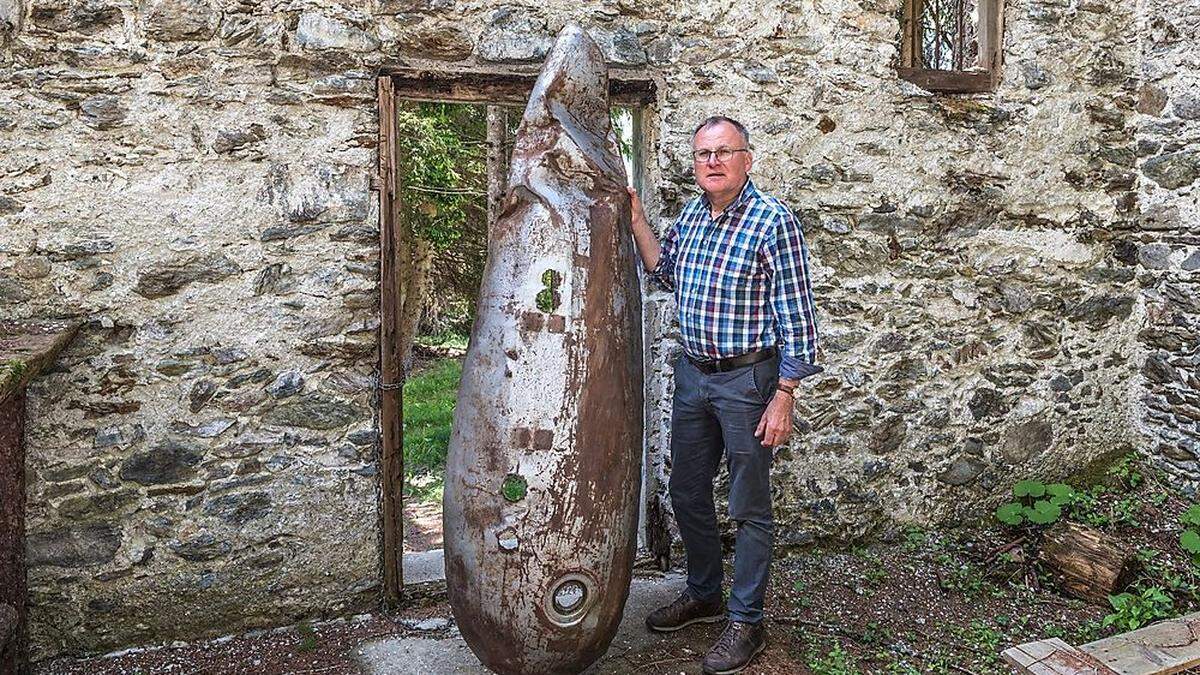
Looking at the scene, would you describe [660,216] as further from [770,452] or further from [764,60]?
[770,452]

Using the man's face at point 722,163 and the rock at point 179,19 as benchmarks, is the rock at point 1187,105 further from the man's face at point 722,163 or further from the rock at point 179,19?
the rock at point 179,19

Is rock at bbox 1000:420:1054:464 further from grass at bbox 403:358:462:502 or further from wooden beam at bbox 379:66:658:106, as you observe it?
grass at bbox 403:358:462:502

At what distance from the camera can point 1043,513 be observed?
430cm

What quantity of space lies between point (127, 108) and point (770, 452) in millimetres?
2491

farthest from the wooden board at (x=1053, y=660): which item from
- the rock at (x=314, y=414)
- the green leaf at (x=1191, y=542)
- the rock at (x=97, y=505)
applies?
the rock at (x=97, y=505)

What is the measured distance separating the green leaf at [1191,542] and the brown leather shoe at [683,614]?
2.24m

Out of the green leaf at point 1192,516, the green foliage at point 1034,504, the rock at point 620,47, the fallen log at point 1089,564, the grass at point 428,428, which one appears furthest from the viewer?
the grass at point 428,428

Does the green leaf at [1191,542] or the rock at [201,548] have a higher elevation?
the rock at [201,548]

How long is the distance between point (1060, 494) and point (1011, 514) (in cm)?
31

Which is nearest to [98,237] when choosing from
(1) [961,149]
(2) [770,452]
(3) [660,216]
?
(3) [660,216]

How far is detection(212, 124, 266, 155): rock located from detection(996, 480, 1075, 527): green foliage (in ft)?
12.2

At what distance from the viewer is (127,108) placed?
3.07 meters

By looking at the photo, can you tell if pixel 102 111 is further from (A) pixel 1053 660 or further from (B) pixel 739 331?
(A) pixel 1053 660

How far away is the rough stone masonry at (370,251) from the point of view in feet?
10.2
